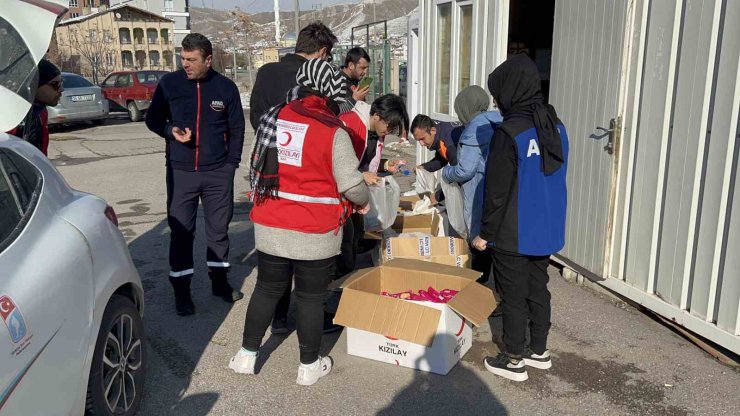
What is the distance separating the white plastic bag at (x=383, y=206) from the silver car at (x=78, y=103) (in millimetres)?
14488

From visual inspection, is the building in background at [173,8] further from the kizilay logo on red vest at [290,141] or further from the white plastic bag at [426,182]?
the kizilay logo on red vest at [290,141]

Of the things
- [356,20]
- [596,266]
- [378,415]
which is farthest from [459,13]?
[356,20]

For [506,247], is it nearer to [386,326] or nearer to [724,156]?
[386,326]

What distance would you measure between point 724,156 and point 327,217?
2450 mm

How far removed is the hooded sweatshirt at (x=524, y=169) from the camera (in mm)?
3385

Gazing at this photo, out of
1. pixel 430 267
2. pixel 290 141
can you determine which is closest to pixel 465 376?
pixel 430 267

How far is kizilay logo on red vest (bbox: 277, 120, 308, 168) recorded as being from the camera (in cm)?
329

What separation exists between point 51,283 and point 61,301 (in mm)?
86

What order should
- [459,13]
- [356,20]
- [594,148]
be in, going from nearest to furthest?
[594,148] < [459,13] < [356,20]

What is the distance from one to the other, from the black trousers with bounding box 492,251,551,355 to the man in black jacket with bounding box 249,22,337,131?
196 centimetres

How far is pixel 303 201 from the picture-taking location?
3369 millimetres

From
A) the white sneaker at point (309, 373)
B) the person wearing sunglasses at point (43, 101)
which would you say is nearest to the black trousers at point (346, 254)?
the white sneaker at point (309, 373)

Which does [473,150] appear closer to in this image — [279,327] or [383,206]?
[383,206]

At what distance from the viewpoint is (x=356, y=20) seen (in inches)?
6053
